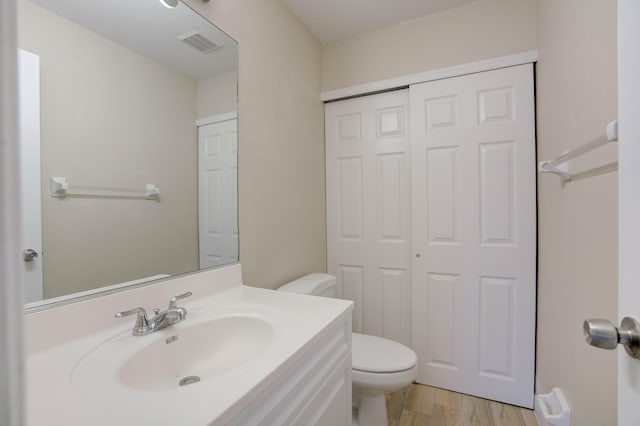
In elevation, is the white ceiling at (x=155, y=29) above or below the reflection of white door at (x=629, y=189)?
above

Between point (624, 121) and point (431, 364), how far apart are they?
174 centimetres

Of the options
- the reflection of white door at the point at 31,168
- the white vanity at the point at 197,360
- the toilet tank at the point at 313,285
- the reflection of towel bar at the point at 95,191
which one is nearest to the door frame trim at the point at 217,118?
the reflection of towel bar at the point at 95,191

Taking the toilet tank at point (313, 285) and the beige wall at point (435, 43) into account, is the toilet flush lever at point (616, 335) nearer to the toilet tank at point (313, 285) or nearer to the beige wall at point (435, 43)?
the toilet tank at point (313, 285)

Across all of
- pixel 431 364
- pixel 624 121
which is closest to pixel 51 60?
pixel 624 121

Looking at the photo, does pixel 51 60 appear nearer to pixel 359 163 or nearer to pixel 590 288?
pixel 359 163

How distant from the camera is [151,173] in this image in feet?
3.31

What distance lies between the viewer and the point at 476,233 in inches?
66.2

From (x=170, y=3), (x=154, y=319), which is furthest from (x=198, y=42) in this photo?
(x=154, y=319)

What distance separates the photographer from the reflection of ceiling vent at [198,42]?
113 cm

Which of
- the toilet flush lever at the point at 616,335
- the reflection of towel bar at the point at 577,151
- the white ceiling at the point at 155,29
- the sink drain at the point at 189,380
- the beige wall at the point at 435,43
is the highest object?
the beige wall at the point at 435,43

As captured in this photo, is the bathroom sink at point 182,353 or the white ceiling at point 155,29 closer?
the bathroom sink at point 182,353

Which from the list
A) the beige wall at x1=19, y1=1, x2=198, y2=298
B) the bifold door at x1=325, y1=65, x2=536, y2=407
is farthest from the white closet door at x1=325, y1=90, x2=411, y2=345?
the beige wall at x1=19, y1=1, x2=198, y2=298

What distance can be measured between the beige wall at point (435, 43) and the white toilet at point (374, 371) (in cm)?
151

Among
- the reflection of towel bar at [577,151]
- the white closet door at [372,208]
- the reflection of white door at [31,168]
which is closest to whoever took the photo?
the reflection of towel bar at [577,151]
